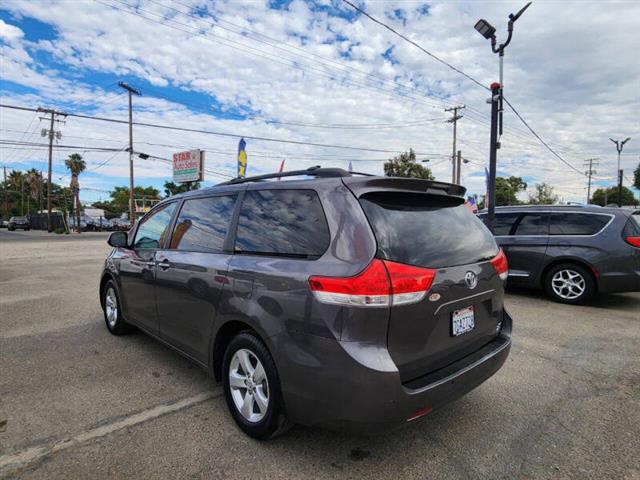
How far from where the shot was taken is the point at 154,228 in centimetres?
413

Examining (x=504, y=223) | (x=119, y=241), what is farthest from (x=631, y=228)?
(x=119, y=241)

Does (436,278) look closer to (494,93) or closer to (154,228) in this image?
(154,228)

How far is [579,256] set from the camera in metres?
6.46

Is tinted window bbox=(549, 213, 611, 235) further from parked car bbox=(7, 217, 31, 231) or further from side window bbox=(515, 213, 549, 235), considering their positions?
parked car bbox=(7, 217, 31, 231)

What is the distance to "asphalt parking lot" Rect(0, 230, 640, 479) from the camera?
7.77ft

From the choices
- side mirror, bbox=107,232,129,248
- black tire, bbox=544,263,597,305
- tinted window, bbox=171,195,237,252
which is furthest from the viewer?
black tire, bbox=544,263,597,305

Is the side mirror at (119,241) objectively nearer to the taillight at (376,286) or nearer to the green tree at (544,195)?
the taillight at (376,286)

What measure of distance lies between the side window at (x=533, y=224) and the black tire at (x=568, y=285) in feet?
2.32

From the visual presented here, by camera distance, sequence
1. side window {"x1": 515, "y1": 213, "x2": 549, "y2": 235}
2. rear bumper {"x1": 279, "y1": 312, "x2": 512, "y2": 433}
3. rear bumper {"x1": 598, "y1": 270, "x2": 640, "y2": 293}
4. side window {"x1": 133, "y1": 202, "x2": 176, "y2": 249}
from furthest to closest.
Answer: side window {"x1": 515, "y1": 213, "x2": 549, "y2": 235} → rear bumper {"x1": 598, "y1": 270, "x2": 640, "y2": 293} → side window {"x1": 133, "y1": 202, "x2": 176, "y2": 249} → rear bumper {"x1": 279, "y1": 312, "x2": 512, "y2": 433}

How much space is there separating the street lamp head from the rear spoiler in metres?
8.40

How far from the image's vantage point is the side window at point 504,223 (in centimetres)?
762

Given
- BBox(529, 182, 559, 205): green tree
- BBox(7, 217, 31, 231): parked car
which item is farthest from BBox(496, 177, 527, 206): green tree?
BBox(7, 217, 31, 231): parked car

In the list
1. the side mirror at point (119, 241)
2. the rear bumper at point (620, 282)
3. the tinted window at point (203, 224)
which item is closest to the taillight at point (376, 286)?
the tinted window at point (203, 224)

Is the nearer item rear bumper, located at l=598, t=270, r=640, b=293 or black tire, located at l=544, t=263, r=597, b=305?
rear bumper, located at l=598, t=270, r=640, b=293
